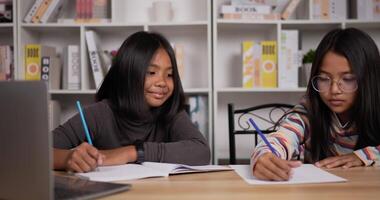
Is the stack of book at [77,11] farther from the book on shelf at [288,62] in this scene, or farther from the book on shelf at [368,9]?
the book on shelf at [368,9]

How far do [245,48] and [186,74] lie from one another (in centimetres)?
45

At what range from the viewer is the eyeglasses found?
1287 mm

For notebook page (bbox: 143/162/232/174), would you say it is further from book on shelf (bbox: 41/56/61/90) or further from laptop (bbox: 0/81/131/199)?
book on shelf (bbox: 41/56/61/90)

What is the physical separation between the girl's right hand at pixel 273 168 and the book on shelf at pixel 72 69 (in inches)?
66.2

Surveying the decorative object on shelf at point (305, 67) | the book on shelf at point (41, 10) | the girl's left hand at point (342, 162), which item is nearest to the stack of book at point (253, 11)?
the decorative object on shelf at point (305, 67)

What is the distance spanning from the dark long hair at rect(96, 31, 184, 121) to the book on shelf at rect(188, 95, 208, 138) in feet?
2.77

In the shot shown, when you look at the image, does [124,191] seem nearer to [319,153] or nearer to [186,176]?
[186,176]

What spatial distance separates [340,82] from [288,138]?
0.78 ft

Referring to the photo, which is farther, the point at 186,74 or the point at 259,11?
the point at 186,74

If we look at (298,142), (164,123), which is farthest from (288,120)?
Answer: (164,123)

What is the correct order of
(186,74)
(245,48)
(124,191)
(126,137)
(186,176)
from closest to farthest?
(124,191), (186,176), (126,137), (245,48), (186,74)

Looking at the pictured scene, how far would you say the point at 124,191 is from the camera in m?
0.81

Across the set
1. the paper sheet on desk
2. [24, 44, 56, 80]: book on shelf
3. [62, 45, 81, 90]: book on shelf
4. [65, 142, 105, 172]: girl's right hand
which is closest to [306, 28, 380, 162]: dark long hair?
the paper sheet on desk

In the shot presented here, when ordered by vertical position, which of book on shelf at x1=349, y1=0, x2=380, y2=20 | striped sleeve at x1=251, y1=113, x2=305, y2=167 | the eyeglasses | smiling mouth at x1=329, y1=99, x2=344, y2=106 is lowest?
striped sleeve at x1=251, y1=113, x2=305, y2=167
